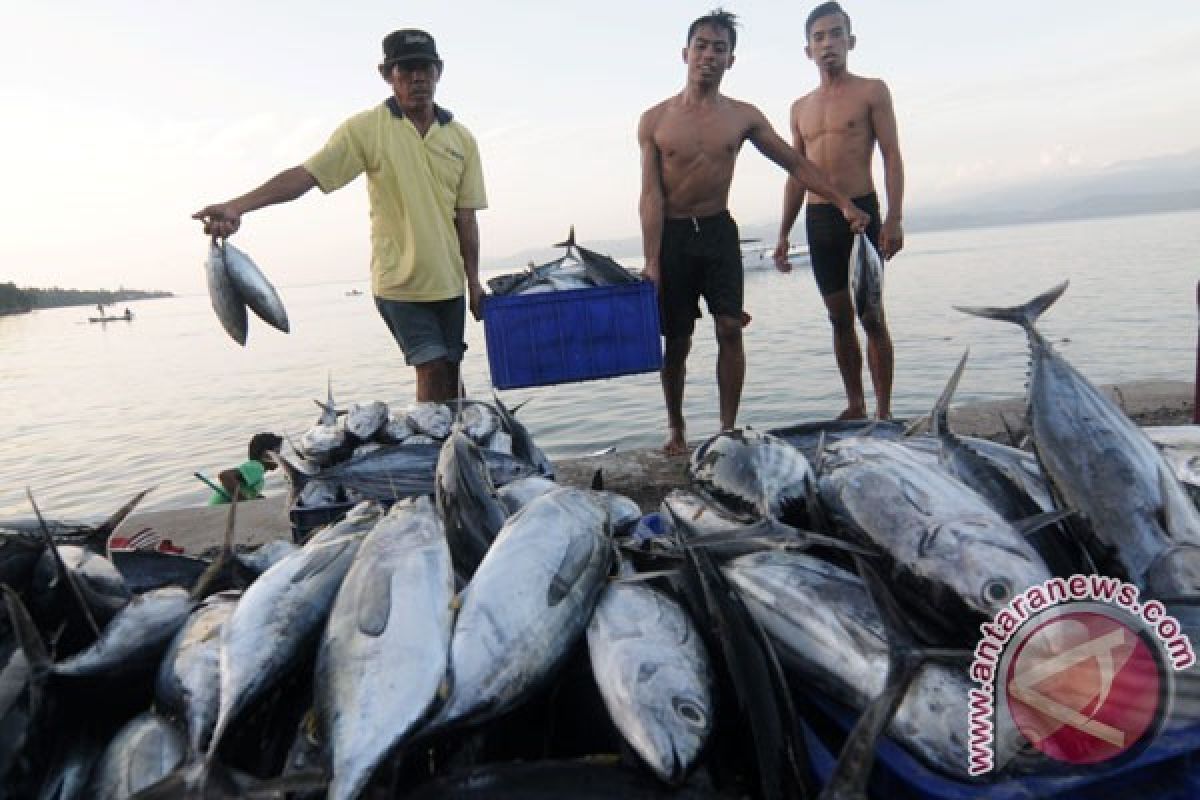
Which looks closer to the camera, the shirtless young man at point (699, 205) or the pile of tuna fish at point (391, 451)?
the pile of tuna fish at point (391, 451)

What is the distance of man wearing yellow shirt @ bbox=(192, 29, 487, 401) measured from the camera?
14.2ft

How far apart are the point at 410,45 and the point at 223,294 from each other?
1799 millimetres

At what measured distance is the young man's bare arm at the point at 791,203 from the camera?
6039 mm

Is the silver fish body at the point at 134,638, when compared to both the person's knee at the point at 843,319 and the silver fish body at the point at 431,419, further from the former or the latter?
the person's knee at the point at 843,319

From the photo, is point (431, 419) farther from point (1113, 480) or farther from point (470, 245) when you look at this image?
point (1113, 480)

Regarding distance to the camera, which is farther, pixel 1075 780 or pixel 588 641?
pixel 588 641

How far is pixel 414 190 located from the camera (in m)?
4.50

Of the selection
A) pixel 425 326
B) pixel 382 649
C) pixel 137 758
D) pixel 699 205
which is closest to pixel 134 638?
pixel 137 758

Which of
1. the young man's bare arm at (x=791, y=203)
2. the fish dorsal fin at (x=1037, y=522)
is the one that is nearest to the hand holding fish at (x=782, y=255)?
the young man's bare arm at (x=791, y=203)

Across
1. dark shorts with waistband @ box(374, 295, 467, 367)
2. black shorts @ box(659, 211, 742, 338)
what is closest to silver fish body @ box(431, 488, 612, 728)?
dark shorts with waistband @ box(374, 295, 467, 367)

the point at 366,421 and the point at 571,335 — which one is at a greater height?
the point at 571,335

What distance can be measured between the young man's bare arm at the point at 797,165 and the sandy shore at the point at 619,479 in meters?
1.66

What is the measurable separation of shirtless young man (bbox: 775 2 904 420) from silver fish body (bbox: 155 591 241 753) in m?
4.56

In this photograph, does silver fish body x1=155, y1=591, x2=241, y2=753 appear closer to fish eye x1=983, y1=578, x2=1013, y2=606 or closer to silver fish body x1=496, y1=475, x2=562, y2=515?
silver fish body x1=496, y1=475, x2=562, y2=515
